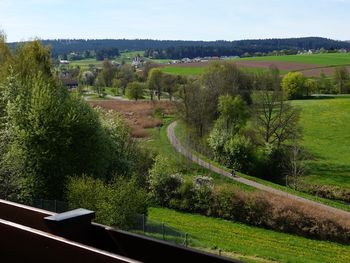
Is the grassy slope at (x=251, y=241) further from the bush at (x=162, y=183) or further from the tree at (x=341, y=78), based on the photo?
the tree at (x=341, y=78)

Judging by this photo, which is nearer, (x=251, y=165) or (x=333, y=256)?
(x=333, y=256)

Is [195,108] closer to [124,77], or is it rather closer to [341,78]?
[341,78]

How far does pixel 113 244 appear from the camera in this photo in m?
4.80

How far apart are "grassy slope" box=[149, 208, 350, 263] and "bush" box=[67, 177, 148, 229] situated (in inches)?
168

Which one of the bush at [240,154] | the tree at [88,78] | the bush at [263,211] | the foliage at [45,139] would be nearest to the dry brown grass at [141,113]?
the bush at [240,154]

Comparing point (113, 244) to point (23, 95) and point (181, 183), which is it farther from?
point (181, 183)

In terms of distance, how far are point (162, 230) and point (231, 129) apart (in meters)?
38.5

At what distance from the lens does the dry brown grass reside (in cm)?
7456

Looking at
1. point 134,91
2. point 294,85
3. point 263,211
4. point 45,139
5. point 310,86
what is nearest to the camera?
point 45,139

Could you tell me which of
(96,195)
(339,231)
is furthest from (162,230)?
(339,231)

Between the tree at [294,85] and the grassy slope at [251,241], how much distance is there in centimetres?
7783

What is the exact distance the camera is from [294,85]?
370 feet

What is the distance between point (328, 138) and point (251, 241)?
170 feet

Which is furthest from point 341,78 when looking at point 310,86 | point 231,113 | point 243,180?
point 243,180
